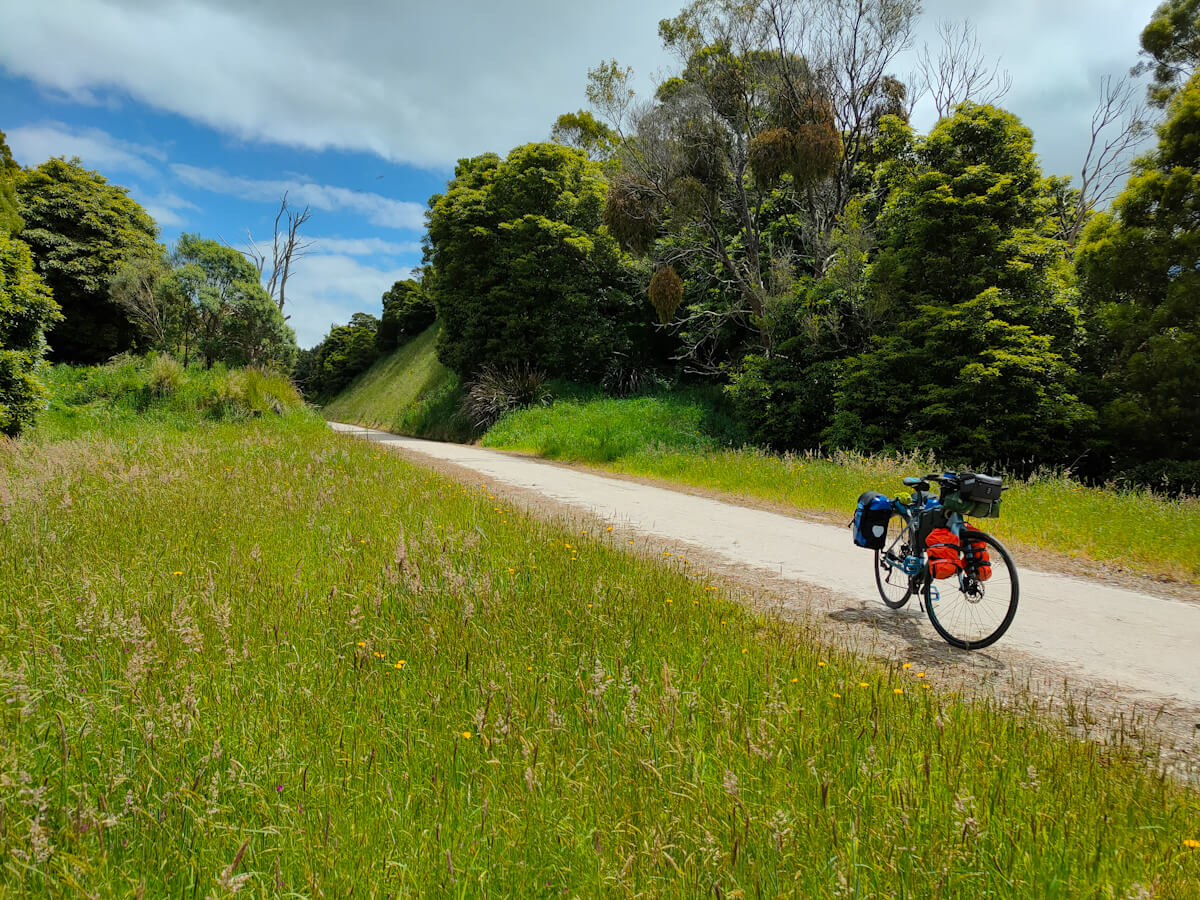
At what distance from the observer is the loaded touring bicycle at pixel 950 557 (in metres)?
4.35

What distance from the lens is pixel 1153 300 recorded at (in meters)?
12.5

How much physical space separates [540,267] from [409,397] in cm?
1473

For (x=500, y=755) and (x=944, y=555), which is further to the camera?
(x=944, y=555)

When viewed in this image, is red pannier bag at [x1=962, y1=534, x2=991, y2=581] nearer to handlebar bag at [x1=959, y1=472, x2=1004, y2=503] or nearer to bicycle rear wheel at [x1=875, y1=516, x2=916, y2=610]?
handlebar bag at [x1=959, y1=472, x2=1004, y2=503]

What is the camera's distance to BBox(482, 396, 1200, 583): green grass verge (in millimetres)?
7391

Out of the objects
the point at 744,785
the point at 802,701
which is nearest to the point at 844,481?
the point at 802,701

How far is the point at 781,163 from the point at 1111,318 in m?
8.43

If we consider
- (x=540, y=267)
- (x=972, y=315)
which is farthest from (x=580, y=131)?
(x=972, y=315)

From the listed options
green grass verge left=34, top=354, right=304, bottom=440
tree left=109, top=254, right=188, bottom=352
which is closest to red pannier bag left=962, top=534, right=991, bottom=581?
green grass verge left=34, top=354, right=304, bottom=440

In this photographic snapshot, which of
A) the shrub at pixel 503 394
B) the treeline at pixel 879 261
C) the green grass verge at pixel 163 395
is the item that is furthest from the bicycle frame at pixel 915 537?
the shrub at pixel 503 394

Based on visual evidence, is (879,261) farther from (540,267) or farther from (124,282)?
(124,282)

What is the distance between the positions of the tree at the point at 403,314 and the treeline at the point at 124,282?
16494mm

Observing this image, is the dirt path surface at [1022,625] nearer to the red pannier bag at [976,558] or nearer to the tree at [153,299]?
the red pannier bag at [976,558]

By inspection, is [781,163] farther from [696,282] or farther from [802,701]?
[802,701]
